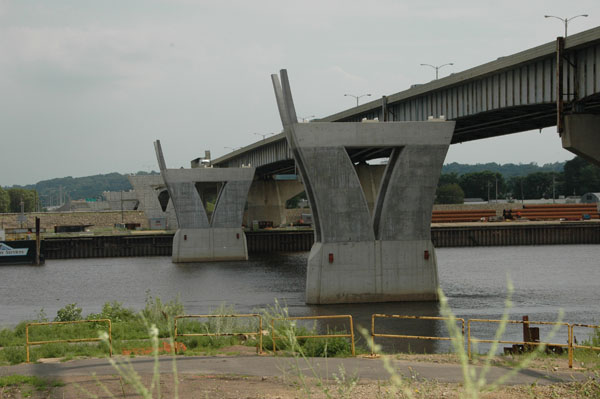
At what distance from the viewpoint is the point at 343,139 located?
40.8 meters

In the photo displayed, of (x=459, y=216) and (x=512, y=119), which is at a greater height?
(x=512, y=119)

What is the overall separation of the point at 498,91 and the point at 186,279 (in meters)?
32.8

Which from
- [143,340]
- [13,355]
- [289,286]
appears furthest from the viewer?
[289,286]

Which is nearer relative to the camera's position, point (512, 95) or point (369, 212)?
point (512, 95)

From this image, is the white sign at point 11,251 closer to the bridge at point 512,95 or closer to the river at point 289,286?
the river at point 289,286

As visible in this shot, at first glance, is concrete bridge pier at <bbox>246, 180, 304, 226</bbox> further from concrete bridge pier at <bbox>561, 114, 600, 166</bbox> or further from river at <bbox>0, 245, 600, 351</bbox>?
concrete bridge pier at <bbox>561, 114, 600, 166</bbox>

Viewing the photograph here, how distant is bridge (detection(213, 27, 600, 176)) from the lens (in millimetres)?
32906

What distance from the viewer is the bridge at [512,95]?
32.9 metres

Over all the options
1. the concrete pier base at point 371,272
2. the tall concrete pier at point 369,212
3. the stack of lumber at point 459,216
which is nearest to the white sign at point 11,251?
the tall concrete pier at point 369,212

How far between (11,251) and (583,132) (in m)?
70.2

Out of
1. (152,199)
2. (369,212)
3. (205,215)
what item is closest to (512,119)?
(369,212)

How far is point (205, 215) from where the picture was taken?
82.7 metres

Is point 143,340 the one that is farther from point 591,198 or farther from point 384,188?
point 591,198

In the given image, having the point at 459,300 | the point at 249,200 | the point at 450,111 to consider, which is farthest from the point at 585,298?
the point at 249,200
